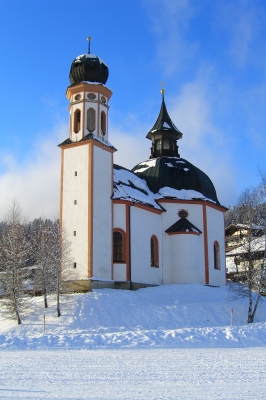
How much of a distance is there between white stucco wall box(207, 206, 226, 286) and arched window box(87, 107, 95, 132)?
Answer: 10344 mm

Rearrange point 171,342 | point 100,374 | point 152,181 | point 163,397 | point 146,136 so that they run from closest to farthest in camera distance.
A: point 163,397 → point 100,374 → point 171,342 → point 152,181 → point 146,136

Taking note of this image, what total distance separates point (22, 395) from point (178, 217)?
1020 inches

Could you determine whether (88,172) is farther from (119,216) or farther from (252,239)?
(252,239)

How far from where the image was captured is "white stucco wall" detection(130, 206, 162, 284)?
1164 inches

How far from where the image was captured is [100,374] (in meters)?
10.8

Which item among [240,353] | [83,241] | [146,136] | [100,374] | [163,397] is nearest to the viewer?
[163,397]

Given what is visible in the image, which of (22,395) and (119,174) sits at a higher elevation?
(119,174)

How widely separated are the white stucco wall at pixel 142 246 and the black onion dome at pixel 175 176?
3957 millimetres

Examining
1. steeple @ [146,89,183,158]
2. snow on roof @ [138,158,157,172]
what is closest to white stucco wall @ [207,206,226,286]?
snow on roof @ [138,158,157,172]

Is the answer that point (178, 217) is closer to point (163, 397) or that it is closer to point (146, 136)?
point (146, 136)

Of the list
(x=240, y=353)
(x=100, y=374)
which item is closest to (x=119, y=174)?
(x=240, y=353)

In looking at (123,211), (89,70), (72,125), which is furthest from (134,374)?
(89,70)

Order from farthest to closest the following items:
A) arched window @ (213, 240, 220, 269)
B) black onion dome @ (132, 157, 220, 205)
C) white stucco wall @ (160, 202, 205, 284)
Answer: black onion dome @ (132, 157, 220, 205)
arched window @ (213, 240, 220, 269)
white stucco wall @ (160, 202, 205, 284)

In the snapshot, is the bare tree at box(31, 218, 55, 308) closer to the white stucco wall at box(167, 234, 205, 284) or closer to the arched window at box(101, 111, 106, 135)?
the arched window at box(101, 111, 106, 135)
